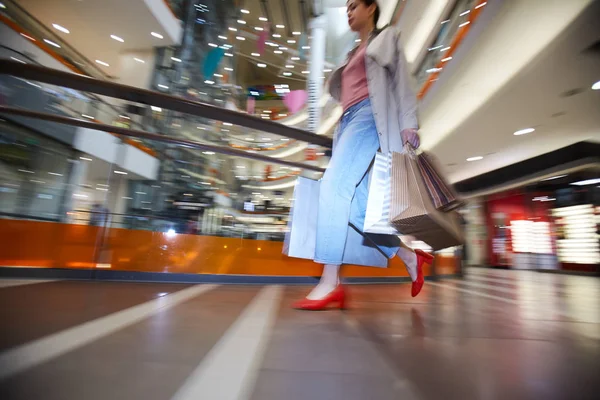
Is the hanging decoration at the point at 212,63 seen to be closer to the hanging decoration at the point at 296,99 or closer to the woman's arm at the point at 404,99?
the hanging decoration at the point at 296,99

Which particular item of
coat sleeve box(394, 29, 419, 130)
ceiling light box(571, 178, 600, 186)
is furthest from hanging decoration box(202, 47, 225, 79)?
ceiling light box(571, 178, 600, 186)

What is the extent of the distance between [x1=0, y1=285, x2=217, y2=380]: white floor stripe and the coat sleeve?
4.05 ft

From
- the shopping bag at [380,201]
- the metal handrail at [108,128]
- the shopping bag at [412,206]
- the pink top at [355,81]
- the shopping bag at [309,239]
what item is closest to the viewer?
the shopping bag at [412,206]

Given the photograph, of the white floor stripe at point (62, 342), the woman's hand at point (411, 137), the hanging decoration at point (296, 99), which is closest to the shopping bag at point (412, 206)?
the woman's hand at point (411, 137)

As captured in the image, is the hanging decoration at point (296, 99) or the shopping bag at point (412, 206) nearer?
the shopping bag at point (412, 206)

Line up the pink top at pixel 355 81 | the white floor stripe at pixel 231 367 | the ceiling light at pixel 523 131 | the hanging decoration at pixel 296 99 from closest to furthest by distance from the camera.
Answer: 1. the white floor stripe at pixel 231 367
2. the pink top at pixel 355 81
3. the hanging decoration at pixel 296 99
4. the ceiling light at pixel 523 131

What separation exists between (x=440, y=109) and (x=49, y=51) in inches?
326

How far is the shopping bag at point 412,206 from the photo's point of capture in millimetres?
843

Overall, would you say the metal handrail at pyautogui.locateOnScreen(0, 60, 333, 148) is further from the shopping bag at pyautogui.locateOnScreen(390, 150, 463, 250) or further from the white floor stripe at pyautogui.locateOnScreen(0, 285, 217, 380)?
the white floor stripe at pyautogui.locateOnScreen(0, 285, 217, 380)

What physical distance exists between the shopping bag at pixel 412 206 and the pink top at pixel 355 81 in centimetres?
43

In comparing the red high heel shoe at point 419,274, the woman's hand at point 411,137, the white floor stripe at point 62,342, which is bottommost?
the white floor stripe at point 62,342

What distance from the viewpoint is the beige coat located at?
116 cm

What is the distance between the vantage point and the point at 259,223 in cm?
287

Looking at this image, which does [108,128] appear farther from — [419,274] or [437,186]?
[419,274]
